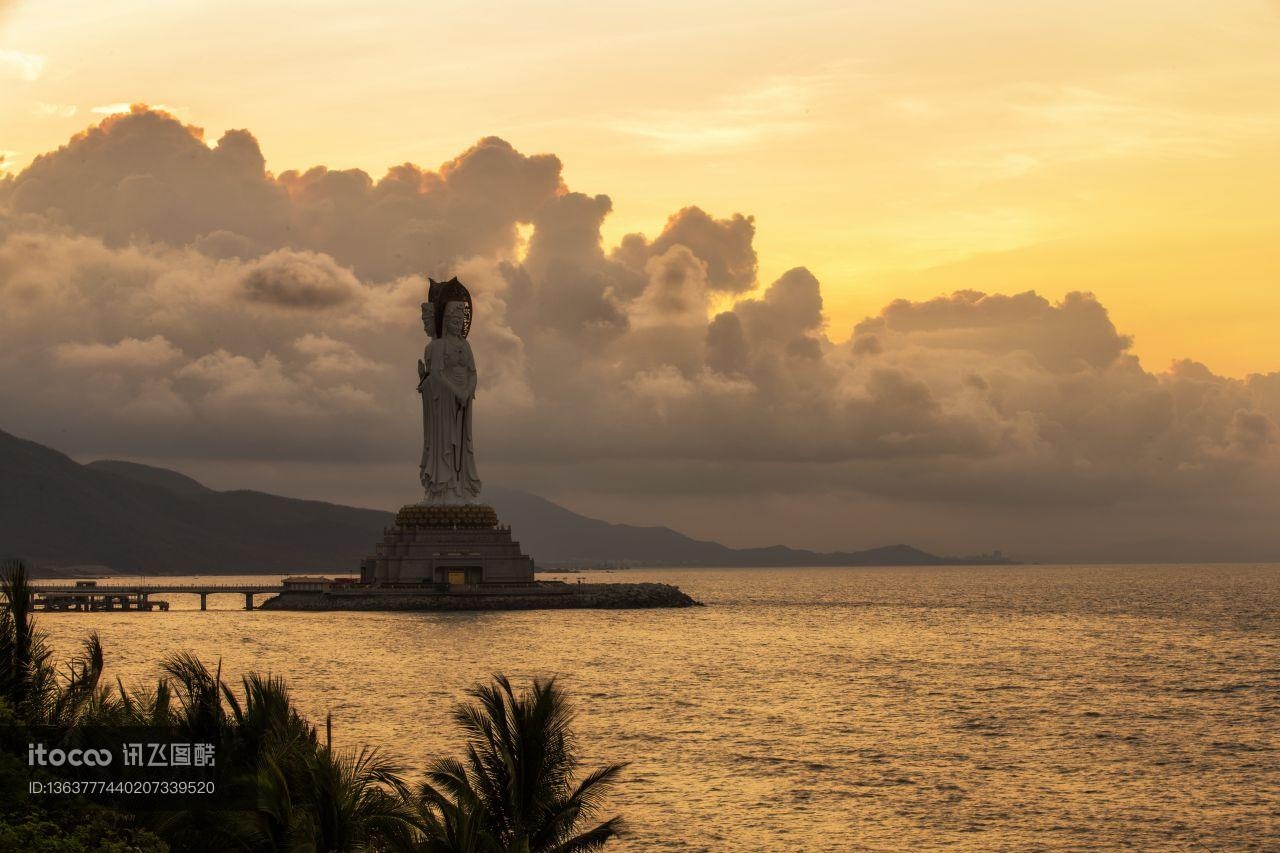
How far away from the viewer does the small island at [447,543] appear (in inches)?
6255

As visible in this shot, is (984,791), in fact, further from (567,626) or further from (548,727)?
A: (567,626)

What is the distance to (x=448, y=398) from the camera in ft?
554

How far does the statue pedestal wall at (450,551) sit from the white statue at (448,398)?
8.96 ft

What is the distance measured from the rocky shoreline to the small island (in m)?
0.14

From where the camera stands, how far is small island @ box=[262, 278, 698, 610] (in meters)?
159

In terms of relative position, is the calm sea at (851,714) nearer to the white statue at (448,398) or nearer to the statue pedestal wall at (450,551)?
the statue pedestal wall at (450,551)

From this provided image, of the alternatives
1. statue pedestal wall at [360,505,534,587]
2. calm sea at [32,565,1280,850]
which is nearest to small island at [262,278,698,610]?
statue pedestal wall at [360,505,534,587]

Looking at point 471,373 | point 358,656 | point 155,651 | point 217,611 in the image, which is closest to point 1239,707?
point 358,656

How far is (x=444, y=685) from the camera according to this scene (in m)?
84.1

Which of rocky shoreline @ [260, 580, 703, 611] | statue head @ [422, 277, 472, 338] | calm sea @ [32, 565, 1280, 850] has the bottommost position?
calm sea @ [32, 565, 1280, 850]
